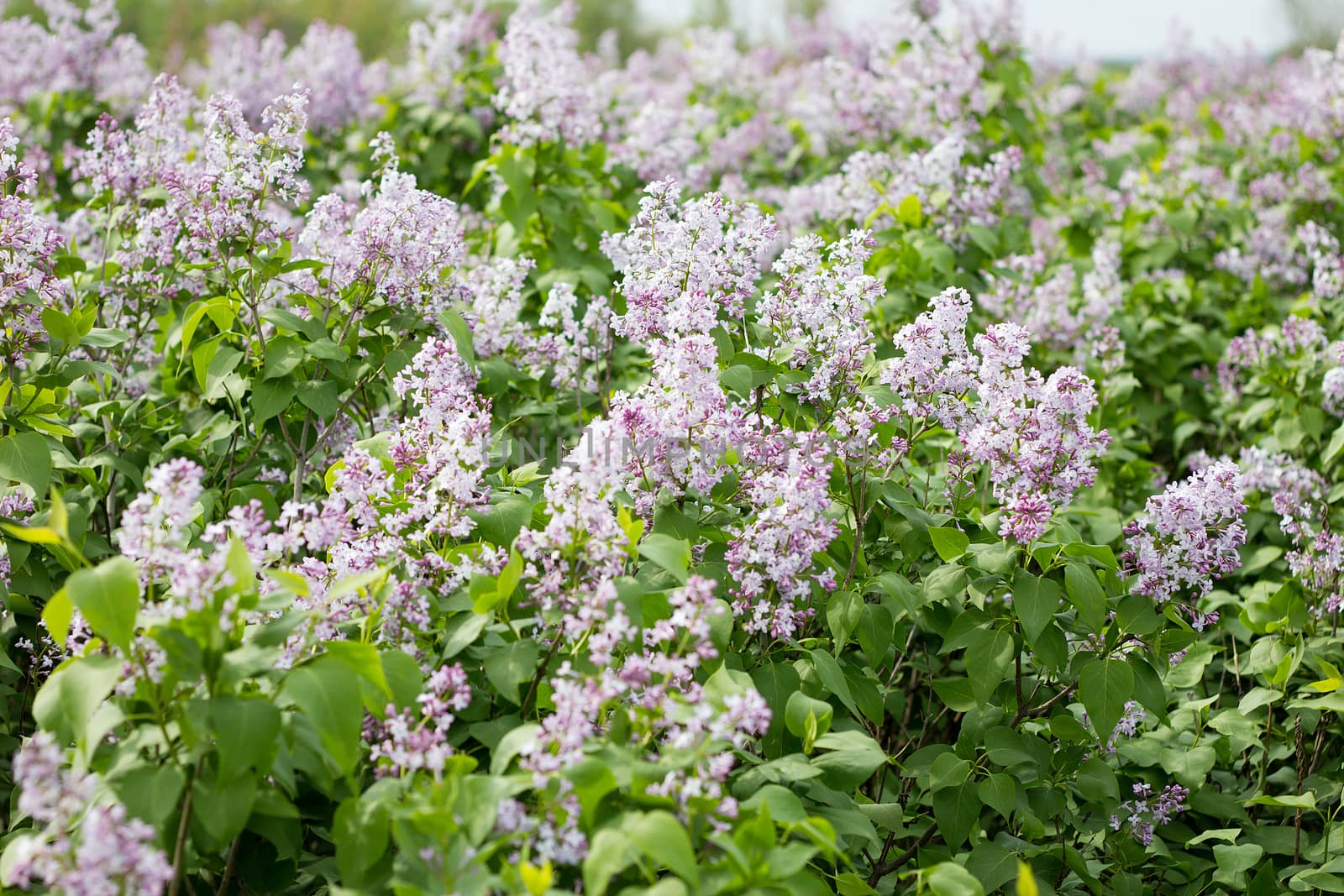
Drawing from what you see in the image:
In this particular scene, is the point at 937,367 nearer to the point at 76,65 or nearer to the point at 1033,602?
the point at 1033,602

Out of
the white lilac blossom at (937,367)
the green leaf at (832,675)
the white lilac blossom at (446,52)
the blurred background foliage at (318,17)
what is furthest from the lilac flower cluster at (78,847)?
the blurred background foliage at (318,17)

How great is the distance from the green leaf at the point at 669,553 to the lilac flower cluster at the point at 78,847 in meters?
1.17

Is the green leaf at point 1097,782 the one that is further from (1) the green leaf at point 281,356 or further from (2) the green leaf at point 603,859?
(1) the green leaf at point 281,356

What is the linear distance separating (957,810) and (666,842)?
1.46 meters

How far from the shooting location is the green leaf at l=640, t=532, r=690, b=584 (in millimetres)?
2758

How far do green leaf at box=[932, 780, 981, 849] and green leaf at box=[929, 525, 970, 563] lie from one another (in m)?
0.66

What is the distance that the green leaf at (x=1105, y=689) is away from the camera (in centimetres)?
320

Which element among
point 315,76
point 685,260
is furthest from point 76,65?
point 685,260

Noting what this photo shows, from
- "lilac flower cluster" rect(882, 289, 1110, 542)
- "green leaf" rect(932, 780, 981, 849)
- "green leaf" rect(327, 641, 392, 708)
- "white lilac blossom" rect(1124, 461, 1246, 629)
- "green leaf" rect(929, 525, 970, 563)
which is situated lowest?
"green leaf" rect(932, 780, 981, 849)

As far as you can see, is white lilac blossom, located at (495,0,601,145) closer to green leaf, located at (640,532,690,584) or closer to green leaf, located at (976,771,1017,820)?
green leaf, located at (640,532,690,584)

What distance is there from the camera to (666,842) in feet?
7.08

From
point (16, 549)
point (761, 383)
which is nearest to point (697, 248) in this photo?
point (761, 383)

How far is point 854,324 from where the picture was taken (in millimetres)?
3521

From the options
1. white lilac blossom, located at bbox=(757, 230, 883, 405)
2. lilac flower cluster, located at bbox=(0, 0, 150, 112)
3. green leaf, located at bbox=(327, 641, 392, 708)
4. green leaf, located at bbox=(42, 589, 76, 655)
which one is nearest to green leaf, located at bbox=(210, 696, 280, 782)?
green leaf, located at bbox=(327, 641, 392, 708)
